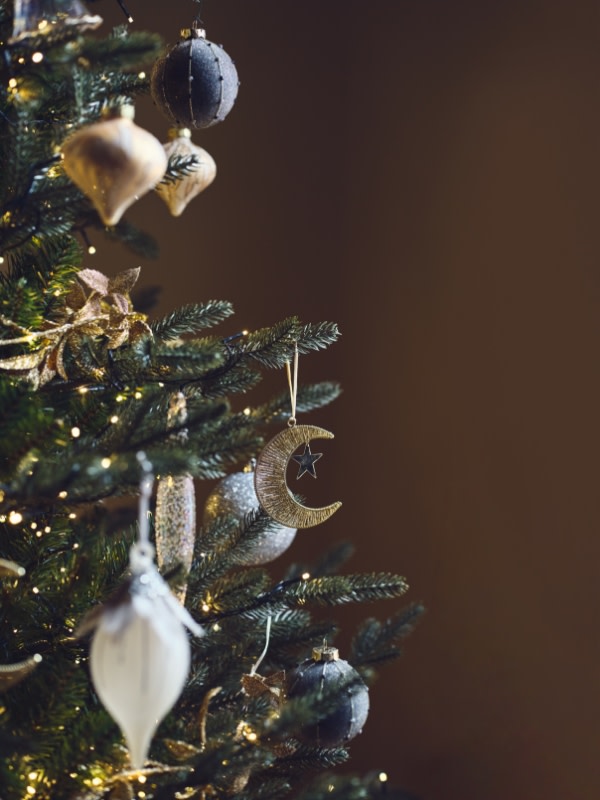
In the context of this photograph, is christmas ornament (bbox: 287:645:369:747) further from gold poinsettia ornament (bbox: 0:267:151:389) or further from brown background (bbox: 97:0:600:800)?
brown background (bbox: 97:0:600:800)

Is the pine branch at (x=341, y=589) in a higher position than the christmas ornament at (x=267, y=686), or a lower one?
higher

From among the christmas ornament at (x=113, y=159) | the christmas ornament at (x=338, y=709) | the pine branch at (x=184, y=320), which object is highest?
the christmas ornament at (x=113, y=159)

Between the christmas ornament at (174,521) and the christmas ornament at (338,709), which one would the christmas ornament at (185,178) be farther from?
the christmas ornament at (338,709)

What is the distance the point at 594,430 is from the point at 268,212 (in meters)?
0.88

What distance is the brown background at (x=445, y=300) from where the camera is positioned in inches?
57.2

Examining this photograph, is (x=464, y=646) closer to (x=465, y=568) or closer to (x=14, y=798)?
(x=465, y=568)

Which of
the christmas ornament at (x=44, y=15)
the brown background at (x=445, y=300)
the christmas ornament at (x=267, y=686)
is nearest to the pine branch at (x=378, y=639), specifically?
the christmas ornament at (x=267, y=686)

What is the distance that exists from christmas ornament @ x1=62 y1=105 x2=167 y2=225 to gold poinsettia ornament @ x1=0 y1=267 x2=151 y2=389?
0.19 metres

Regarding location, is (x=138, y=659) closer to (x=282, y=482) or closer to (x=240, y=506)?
(x=282, y=482)

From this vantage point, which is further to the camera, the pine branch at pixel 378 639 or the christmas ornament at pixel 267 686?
the pine branch at pixel 378 639

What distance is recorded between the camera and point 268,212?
1.92m

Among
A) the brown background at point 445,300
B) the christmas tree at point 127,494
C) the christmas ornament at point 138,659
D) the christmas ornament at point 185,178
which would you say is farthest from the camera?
the brown background at point 445,300

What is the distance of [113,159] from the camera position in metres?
0.64

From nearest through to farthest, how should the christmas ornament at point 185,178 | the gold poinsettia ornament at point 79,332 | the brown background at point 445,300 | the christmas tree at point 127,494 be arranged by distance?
the christmas tree at point 127,494
the gold poinsettia ornament at point 79,332
the christmas ornament at point 185,178
the brown background at point 445,300
